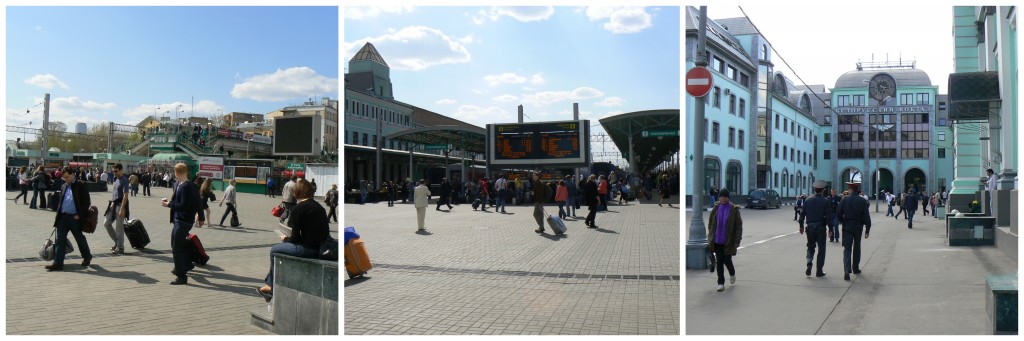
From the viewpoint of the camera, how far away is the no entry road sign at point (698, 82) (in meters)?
4.88

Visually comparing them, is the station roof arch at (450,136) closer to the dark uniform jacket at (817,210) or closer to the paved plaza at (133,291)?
the paved plaza at (133,291)

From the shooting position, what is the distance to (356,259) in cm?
451

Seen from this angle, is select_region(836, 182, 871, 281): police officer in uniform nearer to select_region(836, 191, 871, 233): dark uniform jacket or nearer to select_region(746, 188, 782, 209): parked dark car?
select_region(836, 191, 871, 233): dark uniform jacket

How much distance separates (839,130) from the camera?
4456cm

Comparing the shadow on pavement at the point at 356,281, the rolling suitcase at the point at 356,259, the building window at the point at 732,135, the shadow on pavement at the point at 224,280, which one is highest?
the building window at the point at 732,135

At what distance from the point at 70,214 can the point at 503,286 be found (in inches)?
198

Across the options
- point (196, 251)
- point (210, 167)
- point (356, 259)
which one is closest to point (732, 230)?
point (356, 259)

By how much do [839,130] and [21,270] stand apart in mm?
45219

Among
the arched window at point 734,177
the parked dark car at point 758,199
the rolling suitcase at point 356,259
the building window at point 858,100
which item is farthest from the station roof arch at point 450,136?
the building window at point 858,100

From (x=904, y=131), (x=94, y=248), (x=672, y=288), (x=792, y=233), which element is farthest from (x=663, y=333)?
(x=904, y=131)

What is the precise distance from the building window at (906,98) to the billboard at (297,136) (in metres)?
27.2

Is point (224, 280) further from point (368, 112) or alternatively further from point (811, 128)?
point (811, 128)

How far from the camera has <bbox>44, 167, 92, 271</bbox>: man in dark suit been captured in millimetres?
7281

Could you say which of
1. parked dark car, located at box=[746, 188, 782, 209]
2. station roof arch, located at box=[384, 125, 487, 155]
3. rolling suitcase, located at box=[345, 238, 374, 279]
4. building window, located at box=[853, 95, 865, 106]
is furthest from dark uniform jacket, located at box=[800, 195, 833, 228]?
building window, located at box=[853, 95, 865, 106]
